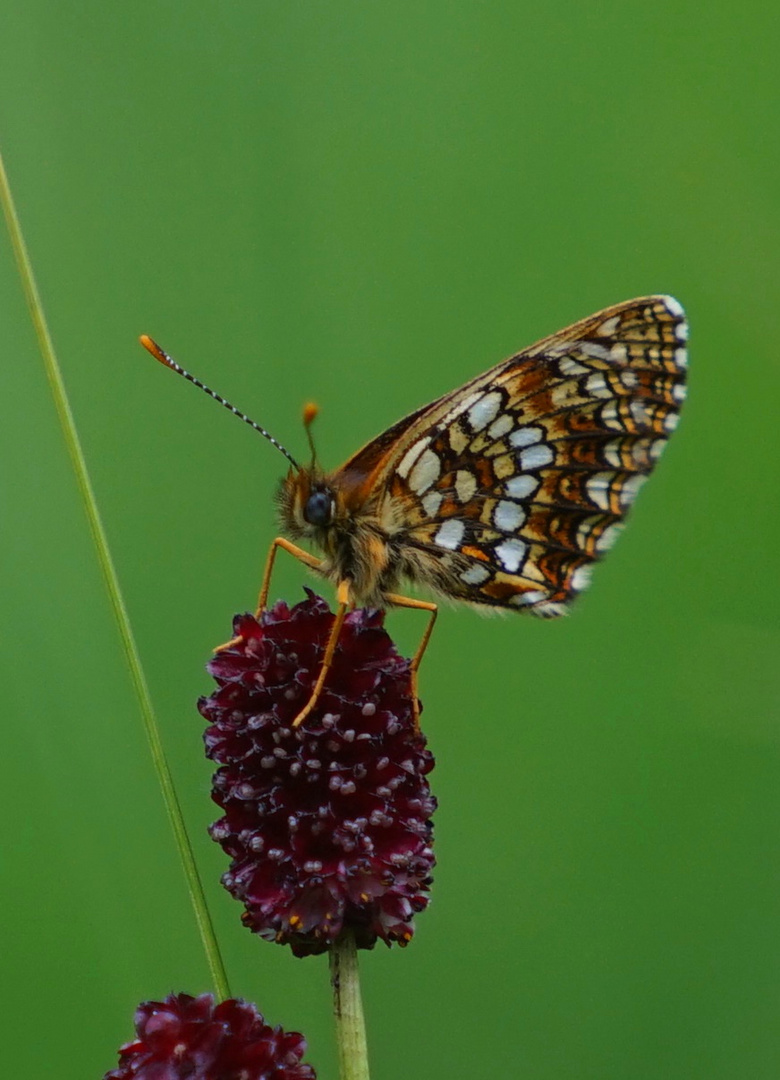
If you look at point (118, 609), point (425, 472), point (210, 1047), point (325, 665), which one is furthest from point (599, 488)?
point (210, 1047)

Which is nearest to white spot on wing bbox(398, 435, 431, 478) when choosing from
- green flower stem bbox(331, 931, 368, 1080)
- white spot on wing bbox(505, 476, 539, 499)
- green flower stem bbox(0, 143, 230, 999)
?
white spot on wing bbox(505, 476, 539, 499)

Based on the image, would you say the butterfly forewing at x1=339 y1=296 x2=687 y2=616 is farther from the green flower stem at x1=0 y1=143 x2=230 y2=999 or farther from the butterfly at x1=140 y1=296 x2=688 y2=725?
the green flower stem at x1=0 y1=143 x2=230 y2=999

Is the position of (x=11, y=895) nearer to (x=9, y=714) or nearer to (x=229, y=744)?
(x=9, y=714)

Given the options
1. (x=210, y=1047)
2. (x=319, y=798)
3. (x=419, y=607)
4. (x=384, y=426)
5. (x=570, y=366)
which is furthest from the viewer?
(x=384, y=426)

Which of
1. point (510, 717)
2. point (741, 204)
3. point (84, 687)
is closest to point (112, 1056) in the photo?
point (84, 687)

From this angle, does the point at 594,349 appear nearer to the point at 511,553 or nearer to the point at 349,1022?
the point at 511,553

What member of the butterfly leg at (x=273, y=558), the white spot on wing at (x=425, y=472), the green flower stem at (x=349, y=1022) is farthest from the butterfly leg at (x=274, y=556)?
the green flower stem at (x=349, y=1022)

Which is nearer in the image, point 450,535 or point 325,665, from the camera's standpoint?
point 325,665
